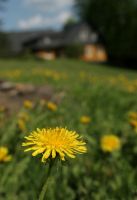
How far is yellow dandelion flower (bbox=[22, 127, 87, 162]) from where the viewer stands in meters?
1.24

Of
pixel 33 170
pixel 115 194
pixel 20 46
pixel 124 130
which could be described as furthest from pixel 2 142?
pixel 20 46

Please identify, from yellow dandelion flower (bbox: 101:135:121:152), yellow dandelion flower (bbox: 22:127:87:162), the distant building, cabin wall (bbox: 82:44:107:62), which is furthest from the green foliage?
yellow dandelion flower (bbox: 22:127:87:162)

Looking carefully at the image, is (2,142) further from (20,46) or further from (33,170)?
(20,46)

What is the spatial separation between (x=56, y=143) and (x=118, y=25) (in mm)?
42770

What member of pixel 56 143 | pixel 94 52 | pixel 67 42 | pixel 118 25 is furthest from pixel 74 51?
pixel 56 143

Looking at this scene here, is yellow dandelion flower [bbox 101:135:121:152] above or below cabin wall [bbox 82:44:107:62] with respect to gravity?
above

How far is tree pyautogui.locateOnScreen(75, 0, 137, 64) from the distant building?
234 cm

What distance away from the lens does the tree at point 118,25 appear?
39522mm

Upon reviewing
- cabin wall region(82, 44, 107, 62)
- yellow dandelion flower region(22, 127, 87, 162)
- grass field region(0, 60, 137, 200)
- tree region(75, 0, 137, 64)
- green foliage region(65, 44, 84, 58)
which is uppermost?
yellow dandelion flower region(22, 127, 87, 162)

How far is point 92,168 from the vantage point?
3.40 meters

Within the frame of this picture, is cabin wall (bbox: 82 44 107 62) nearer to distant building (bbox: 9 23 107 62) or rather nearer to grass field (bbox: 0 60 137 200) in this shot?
distant building (bbox: 9 23 107 62)

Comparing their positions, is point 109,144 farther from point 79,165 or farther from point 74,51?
point 74,51

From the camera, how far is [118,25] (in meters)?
43.1

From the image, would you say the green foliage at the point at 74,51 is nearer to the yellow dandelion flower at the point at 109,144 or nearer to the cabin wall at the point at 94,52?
the cabin wall at the point at 94,52
